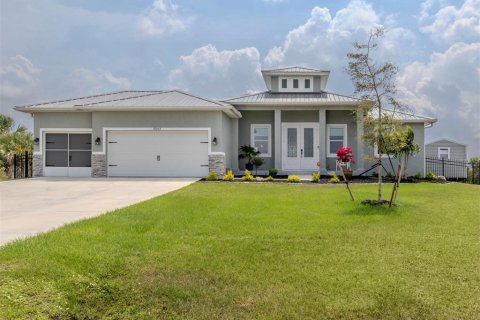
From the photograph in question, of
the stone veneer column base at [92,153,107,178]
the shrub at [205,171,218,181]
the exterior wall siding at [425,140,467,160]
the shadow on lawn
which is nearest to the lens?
the shadow on lawn

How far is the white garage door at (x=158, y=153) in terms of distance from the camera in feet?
61.0

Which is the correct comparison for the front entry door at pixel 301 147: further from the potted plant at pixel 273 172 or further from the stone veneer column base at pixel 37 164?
the stone veneer column base at pixel 37 164

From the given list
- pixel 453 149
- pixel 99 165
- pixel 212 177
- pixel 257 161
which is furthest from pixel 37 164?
pixel 453 149

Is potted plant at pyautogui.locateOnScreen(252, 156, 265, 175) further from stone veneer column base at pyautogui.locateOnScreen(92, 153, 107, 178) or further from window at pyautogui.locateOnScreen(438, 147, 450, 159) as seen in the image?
window at pyautogui.locateOnScreen(438, 147, 450, 159)

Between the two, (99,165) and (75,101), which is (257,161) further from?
(75,101)

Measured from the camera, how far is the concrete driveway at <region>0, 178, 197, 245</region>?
7.46m

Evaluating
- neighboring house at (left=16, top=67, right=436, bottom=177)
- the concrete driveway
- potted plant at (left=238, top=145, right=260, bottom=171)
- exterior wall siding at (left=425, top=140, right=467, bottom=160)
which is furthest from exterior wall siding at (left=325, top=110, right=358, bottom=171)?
the concrete driveway

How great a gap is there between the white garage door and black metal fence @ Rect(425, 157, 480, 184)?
13.7 m

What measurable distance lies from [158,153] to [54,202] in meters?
8.35

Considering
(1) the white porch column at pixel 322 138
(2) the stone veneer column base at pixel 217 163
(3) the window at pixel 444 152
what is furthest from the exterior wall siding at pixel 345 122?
(3) the window at pixel 444 152

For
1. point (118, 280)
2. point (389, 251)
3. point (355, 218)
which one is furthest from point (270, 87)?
point (118, 280)

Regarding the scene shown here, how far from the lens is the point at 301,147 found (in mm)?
21375

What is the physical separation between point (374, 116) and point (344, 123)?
10606mm

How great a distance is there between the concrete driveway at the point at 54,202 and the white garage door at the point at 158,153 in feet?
11.8
